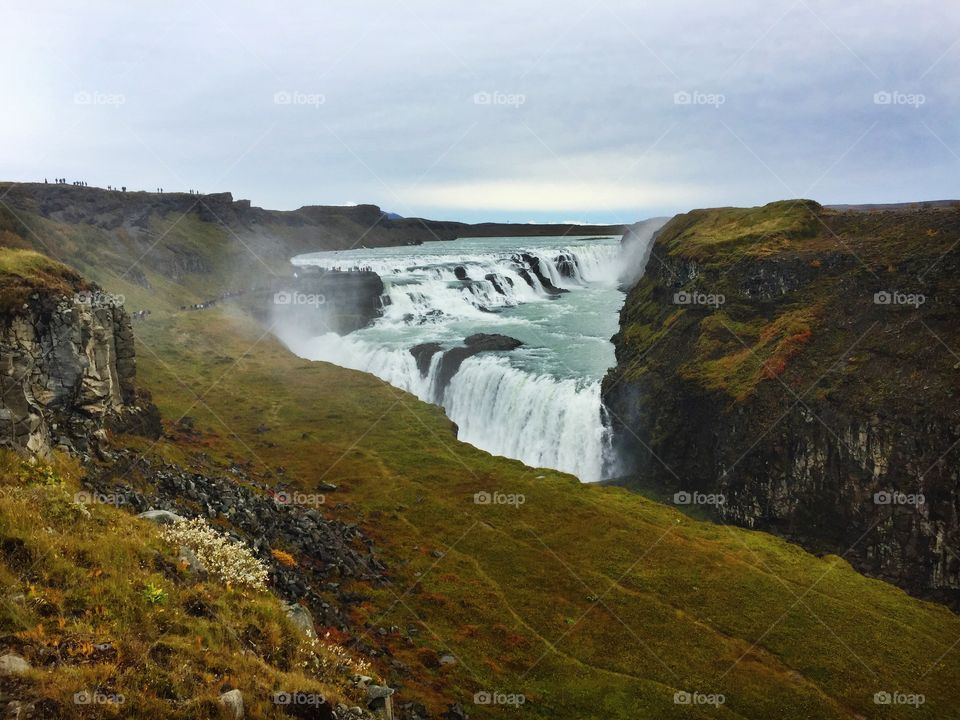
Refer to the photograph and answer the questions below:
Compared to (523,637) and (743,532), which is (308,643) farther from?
(743,532)

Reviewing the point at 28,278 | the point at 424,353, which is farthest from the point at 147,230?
the point at 28,278

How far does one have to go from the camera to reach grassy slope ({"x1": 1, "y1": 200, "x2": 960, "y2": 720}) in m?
21.1

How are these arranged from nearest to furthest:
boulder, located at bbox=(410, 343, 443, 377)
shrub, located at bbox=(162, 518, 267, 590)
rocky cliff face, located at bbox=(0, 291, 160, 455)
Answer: shrub, located at bbox=(162, 518, 267, 590), rocky cliff face, located at bbox=(0, 291, 160, 455), boulder, located at bbox=(410, 343, 443, 377)

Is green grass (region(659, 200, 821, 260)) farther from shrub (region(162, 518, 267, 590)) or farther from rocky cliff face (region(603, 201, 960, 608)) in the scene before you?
shrub (region(162, 518, 267, 590))

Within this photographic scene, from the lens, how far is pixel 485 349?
65312 millimetres

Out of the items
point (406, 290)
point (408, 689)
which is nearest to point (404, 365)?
point (406, 290)

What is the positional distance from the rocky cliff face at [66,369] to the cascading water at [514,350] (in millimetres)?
29664

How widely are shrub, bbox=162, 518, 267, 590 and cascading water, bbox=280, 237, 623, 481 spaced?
1365 inches

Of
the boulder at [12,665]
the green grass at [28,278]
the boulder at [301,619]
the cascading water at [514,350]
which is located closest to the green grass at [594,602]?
the boulder at [301,619]

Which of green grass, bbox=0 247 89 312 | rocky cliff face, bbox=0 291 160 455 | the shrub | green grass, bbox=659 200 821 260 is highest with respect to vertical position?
green grass, bbox=659 200 821 260

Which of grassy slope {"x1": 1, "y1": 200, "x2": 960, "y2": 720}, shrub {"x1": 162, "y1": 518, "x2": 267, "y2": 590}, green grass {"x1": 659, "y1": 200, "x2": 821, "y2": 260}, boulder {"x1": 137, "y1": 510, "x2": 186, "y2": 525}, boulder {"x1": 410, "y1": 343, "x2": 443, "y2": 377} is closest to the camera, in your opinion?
shrub {"x1": 162, "y1": 518, "x2": 267, "y2": 590}

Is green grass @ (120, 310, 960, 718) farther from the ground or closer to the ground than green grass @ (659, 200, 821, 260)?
closer to the ground

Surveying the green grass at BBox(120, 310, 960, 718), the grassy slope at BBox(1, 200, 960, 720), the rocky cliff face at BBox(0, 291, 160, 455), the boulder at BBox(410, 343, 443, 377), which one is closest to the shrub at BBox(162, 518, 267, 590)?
the grassy slope at BBox(1, 200, 960, 720)

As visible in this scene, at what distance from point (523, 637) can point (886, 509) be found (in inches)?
932
